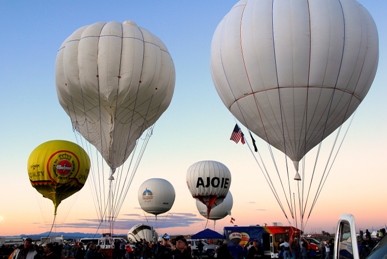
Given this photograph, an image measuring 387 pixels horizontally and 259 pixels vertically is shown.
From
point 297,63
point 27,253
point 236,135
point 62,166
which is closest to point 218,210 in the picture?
point 236,135

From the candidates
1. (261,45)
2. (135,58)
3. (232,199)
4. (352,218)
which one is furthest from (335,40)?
(232,199)

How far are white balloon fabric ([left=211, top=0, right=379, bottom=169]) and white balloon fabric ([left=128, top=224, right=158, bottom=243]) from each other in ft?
71.8

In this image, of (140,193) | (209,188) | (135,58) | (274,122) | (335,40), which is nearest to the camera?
(335,40)

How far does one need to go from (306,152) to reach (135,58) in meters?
8.61

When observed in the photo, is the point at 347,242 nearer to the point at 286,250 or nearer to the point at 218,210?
the point at 286,250

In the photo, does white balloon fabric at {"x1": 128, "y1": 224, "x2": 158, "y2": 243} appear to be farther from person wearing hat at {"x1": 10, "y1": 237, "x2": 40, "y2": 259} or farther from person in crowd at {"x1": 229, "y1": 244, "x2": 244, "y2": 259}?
person wearing hat at {"x1": 10, "y1": 237, "x2": 40, "y2": 259}

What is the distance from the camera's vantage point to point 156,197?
44.2 m

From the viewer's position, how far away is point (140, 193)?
45406mm

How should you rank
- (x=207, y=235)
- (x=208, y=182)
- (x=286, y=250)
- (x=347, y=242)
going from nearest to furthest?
(x=347, y=242)
(x=286, y=250)
(x=207, y=235)
(x=208, y=182)

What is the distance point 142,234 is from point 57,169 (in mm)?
16670

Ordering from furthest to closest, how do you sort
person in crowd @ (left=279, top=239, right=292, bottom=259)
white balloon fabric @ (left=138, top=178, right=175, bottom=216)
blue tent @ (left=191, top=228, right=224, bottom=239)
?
white balloon fabric @ (left=138, top=178, right=175, bottom=216)
blue tent @ (left=191, top=228, right=224, bottom=239)
person in crowd @ (left=279, top=239, right=292, bottom=259)

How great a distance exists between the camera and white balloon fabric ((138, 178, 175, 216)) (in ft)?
145

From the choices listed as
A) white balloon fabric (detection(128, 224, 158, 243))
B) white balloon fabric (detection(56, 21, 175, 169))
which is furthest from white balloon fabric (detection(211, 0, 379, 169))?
white balloon fabric (detection(128, 224, 158, 243))

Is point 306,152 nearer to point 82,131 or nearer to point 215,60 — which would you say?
point 215,60
